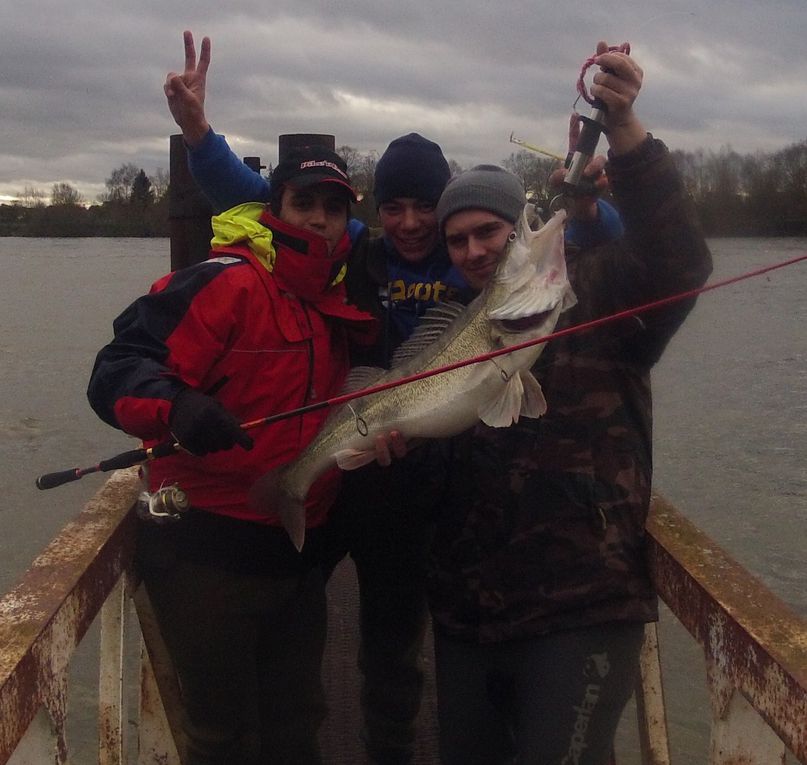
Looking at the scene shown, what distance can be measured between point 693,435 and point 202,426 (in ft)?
41.3

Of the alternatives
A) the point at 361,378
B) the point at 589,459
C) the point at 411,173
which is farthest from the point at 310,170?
the point at 589,459

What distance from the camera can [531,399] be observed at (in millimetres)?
2916

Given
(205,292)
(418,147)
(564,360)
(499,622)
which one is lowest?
(499,622)

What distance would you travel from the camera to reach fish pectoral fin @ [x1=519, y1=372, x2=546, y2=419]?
291cm

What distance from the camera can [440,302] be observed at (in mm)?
3379

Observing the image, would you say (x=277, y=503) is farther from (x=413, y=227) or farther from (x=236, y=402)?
(x=413, y=227)

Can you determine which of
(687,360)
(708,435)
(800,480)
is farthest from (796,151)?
(800,480)

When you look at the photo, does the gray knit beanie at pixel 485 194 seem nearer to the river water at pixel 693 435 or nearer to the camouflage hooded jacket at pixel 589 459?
the camouflage hooded jacket at pixel 589 459

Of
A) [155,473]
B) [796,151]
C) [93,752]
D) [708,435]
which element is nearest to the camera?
[155,473]

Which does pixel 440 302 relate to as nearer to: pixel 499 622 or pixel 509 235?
pixel 509 235

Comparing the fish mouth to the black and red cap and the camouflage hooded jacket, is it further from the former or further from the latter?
the black and red cap

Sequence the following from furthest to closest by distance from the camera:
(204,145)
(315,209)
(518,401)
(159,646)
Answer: (204,145) < (159,646) < (315,209) < (518,401)

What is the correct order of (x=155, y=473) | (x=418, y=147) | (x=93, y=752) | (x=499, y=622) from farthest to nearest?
1. (x=93, y=752)
2. (x=418, y=147)
3. (x=155, y=473)
4. (x=499, y=622)

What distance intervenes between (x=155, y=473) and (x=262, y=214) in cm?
103
